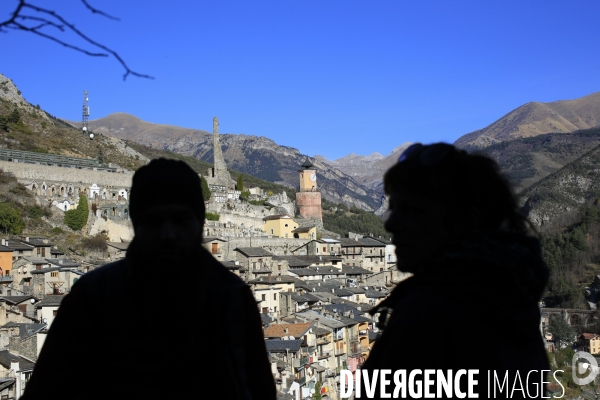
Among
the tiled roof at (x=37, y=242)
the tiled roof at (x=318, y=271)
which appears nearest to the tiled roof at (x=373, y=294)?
the tiled roof at (x=318, y=271)

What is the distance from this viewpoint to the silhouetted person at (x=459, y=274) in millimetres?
1972

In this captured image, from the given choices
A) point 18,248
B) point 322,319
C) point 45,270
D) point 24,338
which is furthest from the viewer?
point 322,319

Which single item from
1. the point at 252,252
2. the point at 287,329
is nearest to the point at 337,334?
the point at 287,329

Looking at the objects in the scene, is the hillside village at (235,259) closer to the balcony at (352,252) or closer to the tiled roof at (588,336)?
the balcony at (352,252)

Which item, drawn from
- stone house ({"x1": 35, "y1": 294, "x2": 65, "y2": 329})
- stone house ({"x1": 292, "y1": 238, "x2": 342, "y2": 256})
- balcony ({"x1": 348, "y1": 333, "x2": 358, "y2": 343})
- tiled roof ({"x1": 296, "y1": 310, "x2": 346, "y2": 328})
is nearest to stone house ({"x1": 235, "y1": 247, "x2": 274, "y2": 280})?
tiled roof ({"x1": 296, "y1": 310, "x2": 346, "y2": 328})

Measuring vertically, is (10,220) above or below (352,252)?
above

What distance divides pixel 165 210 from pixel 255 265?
3807 centimetres

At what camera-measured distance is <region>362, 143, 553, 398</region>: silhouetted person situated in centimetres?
197

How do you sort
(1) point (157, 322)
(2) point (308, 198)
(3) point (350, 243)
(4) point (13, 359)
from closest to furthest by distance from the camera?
(1) point (157, 322) < (4) point (13, 359) < (3) point (350, 243) < (2) point (308, 198)

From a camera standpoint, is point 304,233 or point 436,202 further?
point 304,233

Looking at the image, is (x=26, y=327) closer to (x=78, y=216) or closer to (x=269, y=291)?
(x=269, y=291)

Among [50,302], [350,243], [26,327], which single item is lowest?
[26,327]

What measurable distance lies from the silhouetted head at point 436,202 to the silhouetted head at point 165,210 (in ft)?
2.31

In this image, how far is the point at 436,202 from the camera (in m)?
2.12
